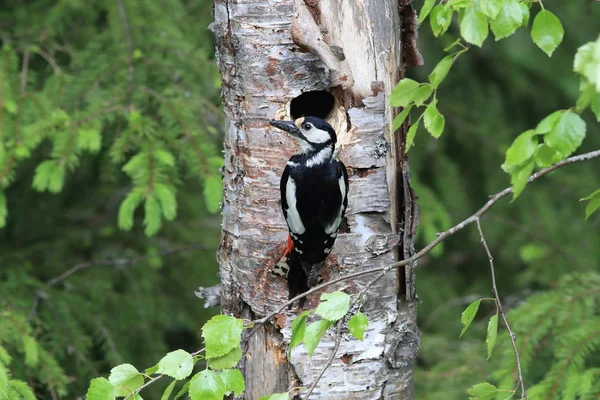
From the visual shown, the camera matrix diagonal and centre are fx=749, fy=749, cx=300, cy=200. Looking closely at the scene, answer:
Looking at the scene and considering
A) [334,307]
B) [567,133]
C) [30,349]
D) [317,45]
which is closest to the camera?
[567,133]

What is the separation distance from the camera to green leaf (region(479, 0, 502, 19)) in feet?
4.92

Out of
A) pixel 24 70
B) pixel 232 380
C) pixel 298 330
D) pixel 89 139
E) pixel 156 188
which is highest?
pixel 24 70

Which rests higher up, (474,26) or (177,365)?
(474,26)

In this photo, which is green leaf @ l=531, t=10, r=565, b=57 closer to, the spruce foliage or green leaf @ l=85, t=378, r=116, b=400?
green leaf @ l=85, t=378, r=116, b=400

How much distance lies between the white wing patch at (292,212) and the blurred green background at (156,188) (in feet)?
2.56

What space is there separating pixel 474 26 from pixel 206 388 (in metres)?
0.99

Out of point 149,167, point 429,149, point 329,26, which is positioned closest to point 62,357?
point 149,167

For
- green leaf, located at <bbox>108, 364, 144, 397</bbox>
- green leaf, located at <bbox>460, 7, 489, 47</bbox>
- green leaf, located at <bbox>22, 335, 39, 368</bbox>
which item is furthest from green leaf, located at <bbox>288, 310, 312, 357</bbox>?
green leaf, located at <bbox>22, 335, 39, 368</bbox>

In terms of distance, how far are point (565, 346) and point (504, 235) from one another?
1692mm

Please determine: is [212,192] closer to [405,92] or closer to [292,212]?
[292,212]

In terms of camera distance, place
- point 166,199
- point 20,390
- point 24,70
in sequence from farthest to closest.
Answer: point 24,70 → point 166,199 → point 20,390

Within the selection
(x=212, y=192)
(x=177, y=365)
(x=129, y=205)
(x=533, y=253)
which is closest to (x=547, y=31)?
(x=177, y=365)

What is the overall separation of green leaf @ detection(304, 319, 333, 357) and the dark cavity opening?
1018 mm

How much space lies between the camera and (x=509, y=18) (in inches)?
61.3
